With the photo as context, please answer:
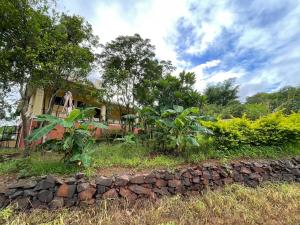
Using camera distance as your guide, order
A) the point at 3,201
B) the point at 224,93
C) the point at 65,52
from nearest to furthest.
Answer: the point at 3,201
the point at 65,52
the point at 224,93

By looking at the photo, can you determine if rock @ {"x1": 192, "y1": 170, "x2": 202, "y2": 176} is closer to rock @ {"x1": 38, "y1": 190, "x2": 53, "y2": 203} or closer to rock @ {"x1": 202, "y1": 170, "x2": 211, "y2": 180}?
rock @ {"x1": 202, "y1": 170, "x2": 211, "y2": 180}

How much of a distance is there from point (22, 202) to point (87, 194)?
3.69 ft

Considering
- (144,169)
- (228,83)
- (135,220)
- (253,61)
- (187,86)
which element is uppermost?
(228,83)

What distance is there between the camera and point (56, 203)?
3.48 meters

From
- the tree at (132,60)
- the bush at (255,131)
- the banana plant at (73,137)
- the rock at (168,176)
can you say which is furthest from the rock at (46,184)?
the tree at (132,60)

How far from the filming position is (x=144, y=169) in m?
4.42

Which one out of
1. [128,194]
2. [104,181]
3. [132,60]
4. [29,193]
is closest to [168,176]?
[128,194]

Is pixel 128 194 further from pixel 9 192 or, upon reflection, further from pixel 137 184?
pixel 9 192

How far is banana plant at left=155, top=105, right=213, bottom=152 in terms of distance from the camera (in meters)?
5.02

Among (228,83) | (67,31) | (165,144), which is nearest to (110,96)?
(67,31)

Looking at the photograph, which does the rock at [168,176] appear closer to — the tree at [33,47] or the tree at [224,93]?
the tree at [33,47]

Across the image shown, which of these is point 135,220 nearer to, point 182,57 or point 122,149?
point 122,149

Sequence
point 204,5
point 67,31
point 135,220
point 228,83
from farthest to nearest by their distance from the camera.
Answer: point 228,83 < point 67,31 < point 204,5 < point 135,220

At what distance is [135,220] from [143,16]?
21.1ft
